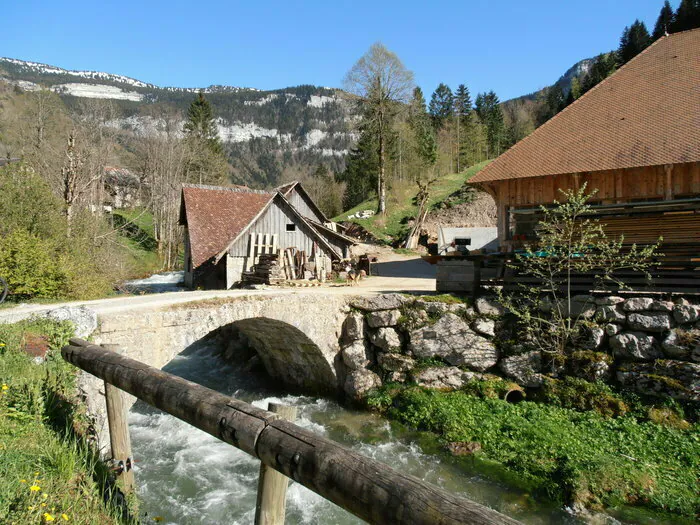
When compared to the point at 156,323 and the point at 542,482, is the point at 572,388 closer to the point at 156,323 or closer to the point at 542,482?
the point at 542,482

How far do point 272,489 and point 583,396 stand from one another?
27.5 ft

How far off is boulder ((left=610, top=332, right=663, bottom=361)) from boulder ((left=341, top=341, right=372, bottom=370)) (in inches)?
220

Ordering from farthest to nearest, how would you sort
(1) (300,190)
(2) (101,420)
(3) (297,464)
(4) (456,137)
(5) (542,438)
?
(4) (456,137), (1) (300,190), (5) (542,438), (2) (101,420), (3) (297,464)

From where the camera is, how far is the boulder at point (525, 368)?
9950mm

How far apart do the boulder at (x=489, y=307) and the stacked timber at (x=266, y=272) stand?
7.00 metres

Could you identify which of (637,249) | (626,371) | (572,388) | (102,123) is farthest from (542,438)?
(102,123)

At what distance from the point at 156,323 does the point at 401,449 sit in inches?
210

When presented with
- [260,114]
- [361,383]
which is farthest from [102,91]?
[361,383]

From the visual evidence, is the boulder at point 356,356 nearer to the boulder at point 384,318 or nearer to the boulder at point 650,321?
the boulder at point 384,318

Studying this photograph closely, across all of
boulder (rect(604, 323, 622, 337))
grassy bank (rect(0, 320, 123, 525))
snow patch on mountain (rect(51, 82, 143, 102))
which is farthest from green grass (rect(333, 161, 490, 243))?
snow patch on mountain (rect(51, 82, 143, 102))

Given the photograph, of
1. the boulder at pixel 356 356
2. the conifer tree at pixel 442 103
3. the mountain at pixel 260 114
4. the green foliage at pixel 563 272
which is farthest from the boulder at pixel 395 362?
the mountain at pixel 260 114

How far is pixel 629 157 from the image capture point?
1049 centimetres

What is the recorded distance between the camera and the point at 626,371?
358 inches

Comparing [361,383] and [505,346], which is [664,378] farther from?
[361,383]
